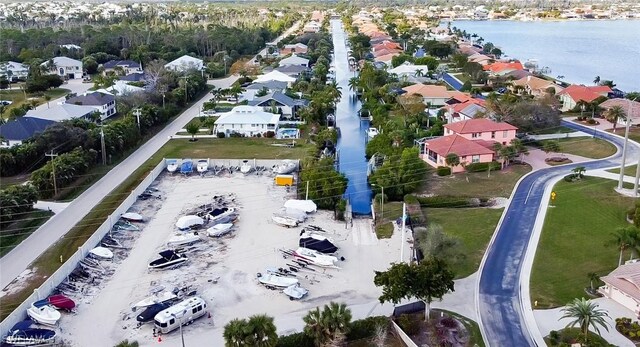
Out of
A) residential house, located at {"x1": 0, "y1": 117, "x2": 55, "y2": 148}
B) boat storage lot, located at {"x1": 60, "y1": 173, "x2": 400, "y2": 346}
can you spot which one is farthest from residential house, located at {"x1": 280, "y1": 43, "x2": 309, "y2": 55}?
boat storage lot, located at {"x1": 60, "y1": 173, "x2": 400, "y2": 346}

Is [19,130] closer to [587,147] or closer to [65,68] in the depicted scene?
[65,68]

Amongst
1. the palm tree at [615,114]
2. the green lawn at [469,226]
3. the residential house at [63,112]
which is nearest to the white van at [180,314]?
the green lawn at [469,226]

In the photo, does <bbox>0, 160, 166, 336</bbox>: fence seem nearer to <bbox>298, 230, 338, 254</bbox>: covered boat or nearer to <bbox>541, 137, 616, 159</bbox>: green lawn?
<bbox>298, 230, 338, 254</bbox>: covered boat

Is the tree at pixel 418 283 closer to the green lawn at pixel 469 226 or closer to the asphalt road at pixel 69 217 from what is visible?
the green lawn at pixel 469 226

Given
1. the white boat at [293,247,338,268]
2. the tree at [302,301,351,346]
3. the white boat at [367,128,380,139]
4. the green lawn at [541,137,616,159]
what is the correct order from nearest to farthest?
the tree at [302,301,351,346]
the white boat at [293,247,338,268]
the green lawn at [541,137,616,159]
the white boat at [367,128,380,139]

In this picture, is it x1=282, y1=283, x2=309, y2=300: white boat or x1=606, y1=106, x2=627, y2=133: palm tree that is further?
x1=606, y1=106, x2=627, y2=133: palm tree

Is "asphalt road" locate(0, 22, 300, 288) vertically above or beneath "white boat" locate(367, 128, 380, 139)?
beneath
